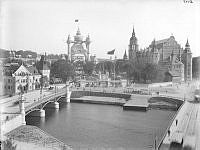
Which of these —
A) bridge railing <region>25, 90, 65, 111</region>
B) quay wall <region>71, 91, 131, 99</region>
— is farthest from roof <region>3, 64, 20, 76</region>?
quay wall <region>71, 91, 131, 99</region>

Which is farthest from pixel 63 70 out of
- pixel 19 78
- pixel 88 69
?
pixel 19 78

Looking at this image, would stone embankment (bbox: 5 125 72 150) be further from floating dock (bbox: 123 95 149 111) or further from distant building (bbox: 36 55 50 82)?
floating dock (bbox: 123 95 149 111)

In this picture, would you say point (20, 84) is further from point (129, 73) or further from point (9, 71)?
point (129, 73)

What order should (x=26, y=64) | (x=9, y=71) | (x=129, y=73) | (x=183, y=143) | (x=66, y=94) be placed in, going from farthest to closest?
(x=129, y=73)
(x=66, y=94)
(x=26, y=64)
(x=9, y=71)
(x=183, y=143)

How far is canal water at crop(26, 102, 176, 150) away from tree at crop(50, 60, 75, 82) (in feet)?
5.52

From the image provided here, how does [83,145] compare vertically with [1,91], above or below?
below

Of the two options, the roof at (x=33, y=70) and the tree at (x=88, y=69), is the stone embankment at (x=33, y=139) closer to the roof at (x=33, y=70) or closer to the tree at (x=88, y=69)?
the roof at (x=33, y=70)

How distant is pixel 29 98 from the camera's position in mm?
5121


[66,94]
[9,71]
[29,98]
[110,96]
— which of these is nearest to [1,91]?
[9,71]

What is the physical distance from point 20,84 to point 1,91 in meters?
1.04

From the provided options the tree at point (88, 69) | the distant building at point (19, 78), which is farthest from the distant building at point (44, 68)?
the tree at point (88, 69)

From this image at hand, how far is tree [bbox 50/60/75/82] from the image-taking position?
25.2ft

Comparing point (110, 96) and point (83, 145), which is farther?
point (110, 96)

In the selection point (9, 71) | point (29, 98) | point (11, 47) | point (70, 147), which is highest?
point (11, 47)
